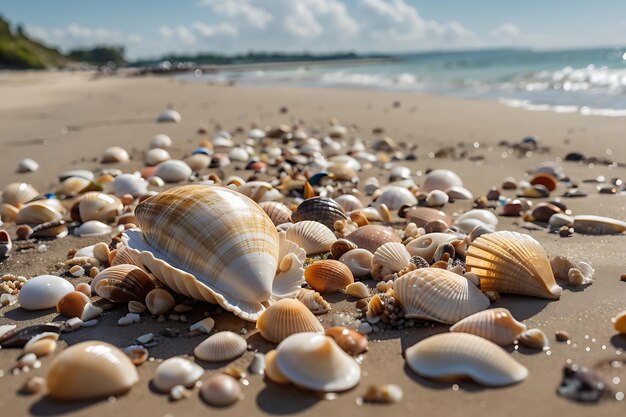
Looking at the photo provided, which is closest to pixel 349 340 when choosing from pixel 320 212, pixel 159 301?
pixel 159 301

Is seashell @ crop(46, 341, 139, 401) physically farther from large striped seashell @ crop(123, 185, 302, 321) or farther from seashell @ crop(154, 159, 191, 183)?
seashell @ crop(154, 159, 191, 183)

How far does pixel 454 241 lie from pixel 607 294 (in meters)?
0.87

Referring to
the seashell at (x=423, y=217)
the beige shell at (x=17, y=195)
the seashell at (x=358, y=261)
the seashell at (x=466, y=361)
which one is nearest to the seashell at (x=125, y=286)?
the seashell at (x=358, y=261)

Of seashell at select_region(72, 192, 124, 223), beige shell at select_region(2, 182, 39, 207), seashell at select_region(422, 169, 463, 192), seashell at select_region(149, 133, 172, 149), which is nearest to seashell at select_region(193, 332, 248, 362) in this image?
seashell at select_region(72, 192, 124, 223)

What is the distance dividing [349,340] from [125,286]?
1.27 meters

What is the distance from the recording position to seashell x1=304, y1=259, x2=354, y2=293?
304cm

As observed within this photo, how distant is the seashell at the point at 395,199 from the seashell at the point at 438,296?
6.51 ft

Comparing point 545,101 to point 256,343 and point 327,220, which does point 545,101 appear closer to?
point 327,220

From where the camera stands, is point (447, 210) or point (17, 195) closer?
point (447, 210)

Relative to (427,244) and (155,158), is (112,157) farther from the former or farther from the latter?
(427,244)

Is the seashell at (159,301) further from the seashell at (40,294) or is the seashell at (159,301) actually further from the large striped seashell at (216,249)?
the seashell at (40,294)

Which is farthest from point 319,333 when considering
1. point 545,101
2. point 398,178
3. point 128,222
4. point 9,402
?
point 545,101

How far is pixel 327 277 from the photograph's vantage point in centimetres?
304

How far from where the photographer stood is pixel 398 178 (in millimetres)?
5891
